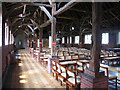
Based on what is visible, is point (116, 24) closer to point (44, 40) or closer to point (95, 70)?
point (95, 70)

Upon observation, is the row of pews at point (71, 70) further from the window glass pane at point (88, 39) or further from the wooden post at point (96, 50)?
the window glass pane at point (88, 39)

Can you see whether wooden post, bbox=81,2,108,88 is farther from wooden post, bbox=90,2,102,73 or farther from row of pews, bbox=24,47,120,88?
row of pews, bbox=24,47,120,88

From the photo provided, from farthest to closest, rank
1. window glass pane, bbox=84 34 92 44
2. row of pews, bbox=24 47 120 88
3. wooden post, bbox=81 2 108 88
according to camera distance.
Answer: window glass pane, bbox=84 34 92 44
row of pews, bbox=24 47 120 88
wooden post, bbox=81 2 108 88

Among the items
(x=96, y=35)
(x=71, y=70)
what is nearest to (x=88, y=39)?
(x=71, y=70)

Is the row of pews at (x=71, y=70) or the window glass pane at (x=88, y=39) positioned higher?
the window glass pane at (x=88, y=39)

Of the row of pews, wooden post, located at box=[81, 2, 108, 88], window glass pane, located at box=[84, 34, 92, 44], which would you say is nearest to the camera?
wooden post, located at box=[81, 2, 108, 88]

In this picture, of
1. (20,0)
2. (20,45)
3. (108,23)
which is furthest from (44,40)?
(20,0)

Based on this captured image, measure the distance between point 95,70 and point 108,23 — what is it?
43.8 ft

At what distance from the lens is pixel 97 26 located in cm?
269

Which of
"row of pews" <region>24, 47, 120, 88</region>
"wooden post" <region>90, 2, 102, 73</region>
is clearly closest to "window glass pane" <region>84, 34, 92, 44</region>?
"row of pews" <region>24, 47, 120, 88</region>

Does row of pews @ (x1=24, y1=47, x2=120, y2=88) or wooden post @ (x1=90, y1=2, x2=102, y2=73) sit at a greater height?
wooden post @ (x1=90, y1=2, x2=102, y2=73)

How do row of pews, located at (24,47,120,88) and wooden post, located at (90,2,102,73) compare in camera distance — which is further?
row of pews, located at (24,47,120,88)

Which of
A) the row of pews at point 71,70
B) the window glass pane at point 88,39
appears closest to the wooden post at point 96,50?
the row of pews at point 71,70

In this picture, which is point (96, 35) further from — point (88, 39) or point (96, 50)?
point (88, 39)
